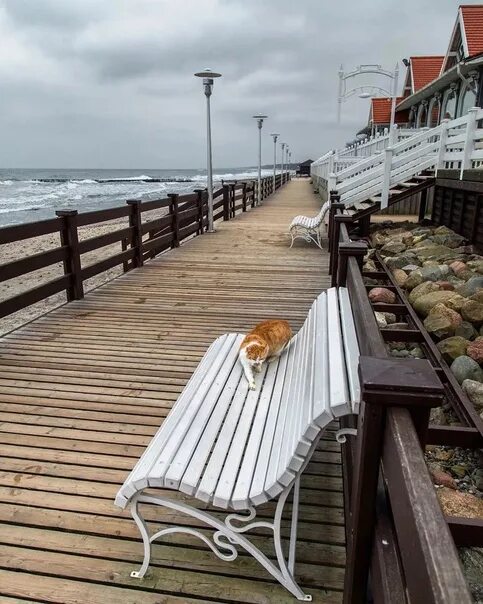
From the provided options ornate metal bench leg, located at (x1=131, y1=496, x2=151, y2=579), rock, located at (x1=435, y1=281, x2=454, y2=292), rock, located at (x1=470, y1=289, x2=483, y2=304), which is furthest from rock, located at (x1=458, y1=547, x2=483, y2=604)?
rock, located at (x1=435, y1=281, x2=454, y2=292)

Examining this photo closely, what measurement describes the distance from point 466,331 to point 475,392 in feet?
4.05

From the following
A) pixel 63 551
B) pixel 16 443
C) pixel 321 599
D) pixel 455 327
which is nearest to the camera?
pixel 321 599

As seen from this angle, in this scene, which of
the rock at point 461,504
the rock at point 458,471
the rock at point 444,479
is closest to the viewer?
the rock at point 461,504

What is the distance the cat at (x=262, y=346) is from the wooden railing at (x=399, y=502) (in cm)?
100

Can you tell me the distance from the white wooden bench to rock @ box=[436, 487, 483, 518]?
6.32 meters

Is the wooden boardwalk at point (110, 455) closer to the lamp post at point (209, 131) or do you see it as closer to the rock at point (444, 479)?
the rock at point (444, 479)

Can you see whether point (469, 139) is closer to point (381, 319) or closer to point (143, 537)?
point (381, 319)

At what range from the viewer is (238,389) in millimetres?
2398

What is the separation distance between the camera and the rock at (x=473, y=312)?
201 inches

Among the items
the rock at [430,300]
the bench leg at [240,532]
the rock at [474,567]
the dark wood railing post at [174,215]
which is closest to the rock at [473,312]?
the rock at [430,300]

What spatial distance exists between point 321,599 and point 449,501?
137cm

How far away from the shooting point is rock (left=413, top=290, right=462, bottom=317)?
219 inches

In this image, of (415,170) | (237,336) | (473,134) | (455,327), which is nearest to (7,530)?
(237,336)

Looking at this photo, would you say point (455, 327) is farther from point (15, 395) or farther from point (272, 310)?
point (15, 395)
